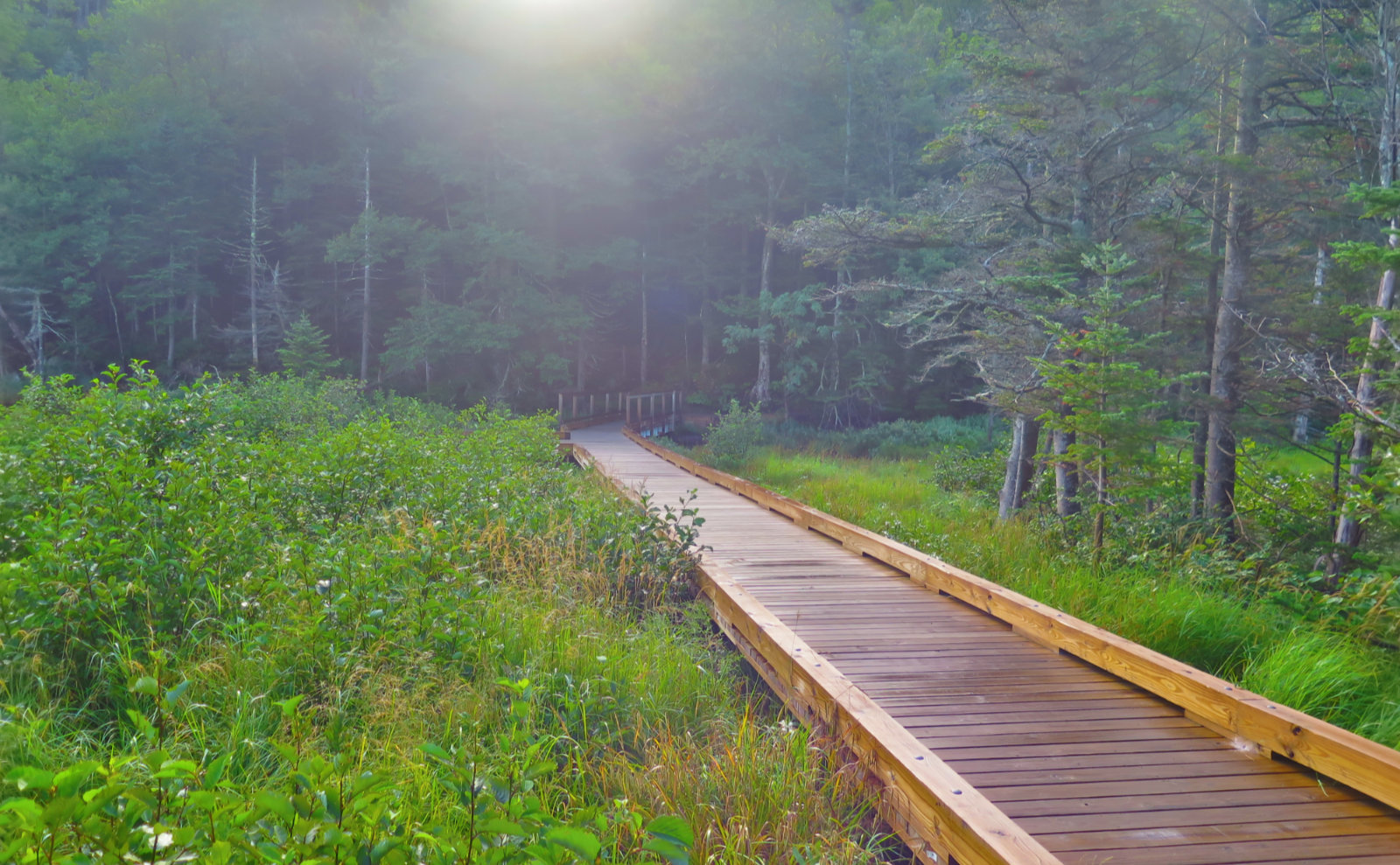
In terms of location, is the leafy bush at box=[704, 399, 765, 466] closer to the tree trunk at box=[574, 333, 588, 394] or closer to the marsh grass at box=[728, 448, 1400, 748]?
the marsh grass at box=[728, 448, 1400, 748]

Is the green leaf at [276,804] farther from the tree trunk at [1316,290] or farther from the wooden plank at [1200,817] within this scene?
the tree trunk at [1316,290]

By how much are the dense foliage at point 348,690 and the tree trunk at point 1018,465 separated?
6589 mm

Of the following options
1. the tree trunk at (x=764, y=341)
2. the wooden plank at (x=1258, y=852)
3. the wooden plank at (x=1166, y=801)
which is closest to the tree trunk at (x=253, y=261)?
the tree trunk at (x=764, y=341)

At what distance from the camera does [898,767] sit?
285cm

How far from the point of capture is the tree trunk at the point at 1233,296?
319 inches

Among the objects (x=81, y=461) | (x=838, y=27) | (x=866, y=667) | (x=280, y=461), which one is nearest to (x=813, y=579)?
→ (x=866, y=667)

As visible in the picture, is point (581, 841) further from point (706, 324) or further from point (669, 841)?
point (706, 324)

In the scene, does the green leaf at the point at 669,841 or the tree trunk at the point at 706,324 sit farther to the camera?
the tree trunk at the point at 706,324

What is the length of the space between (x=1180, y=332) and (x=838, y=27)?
966 inches

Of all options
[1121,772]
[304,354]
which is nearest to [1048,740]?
[1121,772]

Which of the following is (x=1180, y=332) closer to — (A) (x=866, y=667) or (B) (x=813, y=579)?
(B) (x=813, y=579)

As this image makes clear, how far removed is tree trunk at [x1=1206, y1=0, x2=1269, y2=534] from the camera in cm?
811

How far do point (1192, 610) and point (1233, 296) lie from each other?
508cm

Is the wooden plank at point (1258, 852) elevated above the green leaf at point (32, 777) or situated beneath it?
situated beneath
